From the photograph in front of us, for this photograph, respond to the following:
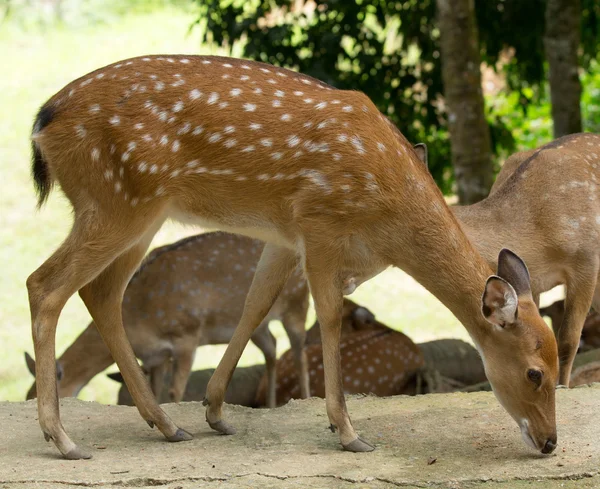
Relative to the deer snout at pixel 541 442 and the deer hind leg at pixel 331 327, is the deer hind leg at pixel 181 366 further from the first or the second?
the deer snout at pixel 541 442

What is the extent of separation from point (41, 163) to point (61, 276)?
22.7 inches

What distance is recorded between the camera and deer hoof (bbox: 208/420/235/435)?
5109 mm

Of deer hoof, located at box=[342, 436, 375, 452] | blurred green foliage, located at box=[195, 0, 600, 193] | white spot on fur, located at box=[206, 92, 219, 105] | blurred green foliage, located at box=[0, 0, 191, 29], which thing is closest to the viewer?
deer hoof, located at box=[342, 436, 375, 452]

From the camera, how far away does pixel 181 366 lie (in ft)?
23.7

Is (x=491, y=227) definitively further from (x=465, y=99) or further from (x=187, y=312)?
(x=187, y=312)

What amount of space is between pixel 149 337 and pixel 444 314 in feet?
17.9

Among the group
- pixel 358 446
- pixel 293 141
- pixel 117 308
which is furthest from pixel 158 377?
pixel 293 141

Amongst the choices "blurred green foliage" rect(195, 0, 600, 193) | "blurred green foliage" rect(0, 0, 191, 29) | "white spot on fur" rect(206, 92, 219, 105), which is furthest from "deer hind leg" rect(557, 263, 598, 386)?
"blurred green foliage" rect(0, 0, 191, 29)

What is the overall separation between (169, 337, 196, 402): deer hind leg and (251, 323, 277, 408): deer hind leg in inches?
18.6

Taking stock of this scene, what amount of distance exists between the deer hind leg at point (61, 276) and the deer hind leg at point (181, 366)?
2491mm

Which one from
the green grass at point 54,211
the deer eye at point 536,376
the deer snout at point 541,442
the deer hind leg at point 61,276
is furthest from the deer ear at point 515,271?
the green grass at point 54,211

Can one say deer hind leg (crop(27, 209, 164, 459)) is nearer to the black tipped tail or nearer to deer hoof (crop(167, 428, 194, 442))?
the black tipped tail

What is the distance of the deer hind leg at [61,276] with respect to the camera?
462 cm

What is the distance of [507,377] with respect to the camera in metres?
4.62
